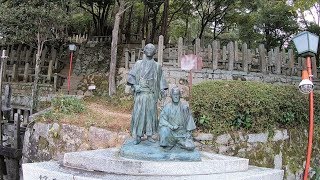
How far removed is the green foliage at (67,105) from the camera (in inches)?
495

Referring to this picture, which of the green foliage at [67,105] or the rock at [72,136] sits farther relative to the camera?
the green foliage at [67,105]

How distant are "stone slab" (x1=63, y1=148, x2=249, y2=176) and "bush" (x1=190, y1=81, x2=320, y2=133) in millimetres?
3015

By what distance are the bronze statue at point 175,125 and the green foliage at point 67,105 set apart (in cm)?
609

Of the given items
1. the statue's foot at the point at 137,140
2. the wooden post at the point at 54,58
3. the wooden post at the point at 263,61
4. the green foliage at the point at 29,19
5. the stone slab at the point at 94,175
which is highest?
the green foliage at the point at 29,19

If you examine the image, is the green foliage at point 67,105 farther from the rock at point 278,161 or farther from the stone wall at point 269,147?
the rock at point 278,161

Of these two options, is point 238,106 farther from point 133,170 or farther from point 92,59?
point 92,59

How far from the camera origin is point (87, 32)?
91.1ft

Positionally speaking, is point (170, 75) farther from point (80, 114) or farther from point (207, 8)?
point (207, 8)

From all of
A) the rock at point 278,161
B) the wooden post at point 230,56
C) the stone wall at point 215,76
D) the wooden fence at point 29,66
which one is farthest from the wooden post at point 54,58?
the rock at point 278,161

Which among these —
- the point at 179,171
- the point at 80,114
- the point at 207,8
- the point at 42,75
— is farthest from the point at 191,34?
the point at 179,171

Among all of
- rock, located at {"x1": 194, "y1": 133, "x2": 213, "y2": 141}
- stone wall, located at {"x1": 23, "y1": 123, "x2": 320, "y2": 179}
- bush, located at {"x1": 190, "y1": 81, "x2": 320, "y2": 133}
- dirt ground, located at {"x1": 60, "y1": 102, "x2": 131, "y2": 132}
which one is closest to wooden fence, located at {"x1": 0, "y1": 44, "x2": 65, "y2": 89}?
dirt ground, located at {"x1": 60, "y1": 102, "x2": 131, "y2": 132}

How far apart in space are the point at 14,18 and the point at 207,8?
13036 millimetres

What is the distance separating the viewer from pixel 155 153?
6.86m

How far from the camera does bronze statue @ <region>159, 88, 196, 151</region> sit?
23.1ft
